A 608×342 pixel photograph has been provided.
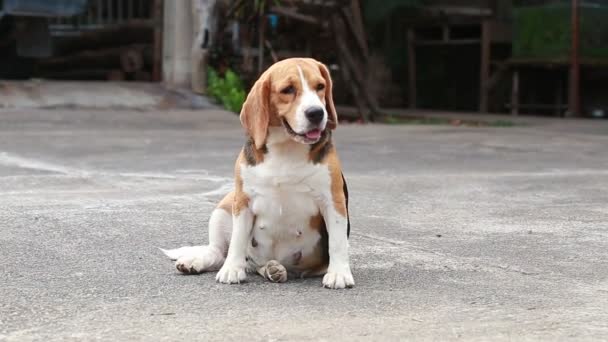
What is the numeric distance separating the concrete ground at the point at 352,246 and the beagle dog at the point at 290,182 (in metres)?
Answer: 0.14

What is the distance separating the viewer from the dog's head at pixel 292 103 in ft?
13.4

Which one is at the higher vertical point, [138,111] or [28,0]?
[28,0]

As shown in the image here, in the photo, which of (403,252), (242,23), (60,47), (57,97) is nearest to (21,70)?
(60,47)

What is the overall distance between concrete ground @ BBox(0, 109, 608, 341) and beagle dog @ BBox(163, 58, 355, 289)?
137 millimetres

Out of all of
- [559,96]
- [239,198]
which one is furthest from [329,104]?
[559,96]

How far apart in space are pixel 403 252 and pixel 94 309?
5.94ft

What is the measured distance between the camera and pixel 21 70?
15555mm

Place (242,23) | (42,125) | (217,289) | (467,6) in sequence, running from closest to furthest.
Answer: (217,289)
(42,125)
(242,23)
(467,6)

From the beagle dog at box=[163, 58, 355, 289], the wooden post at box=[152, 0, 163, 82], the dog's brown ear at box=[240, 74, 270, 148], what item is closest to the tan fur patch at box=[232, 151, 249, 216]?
the beagle dog at box=[163, 58, 355, 289]

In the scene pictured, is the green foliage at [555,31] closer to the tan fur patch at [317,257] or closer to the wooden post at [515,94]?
the wooden post at [515,94]

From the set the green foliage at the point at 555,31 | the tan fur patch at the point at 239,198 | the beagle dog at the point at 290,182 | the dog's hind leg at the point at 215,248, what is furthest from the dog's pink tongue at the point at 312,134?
the green foliage at the point at 555,31

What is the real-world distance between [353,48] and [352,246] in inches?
381

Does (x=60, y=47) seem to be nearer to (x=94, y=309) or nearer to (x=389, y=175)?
(x=389, y=175)

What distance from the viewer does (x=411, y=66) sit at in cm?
1958
